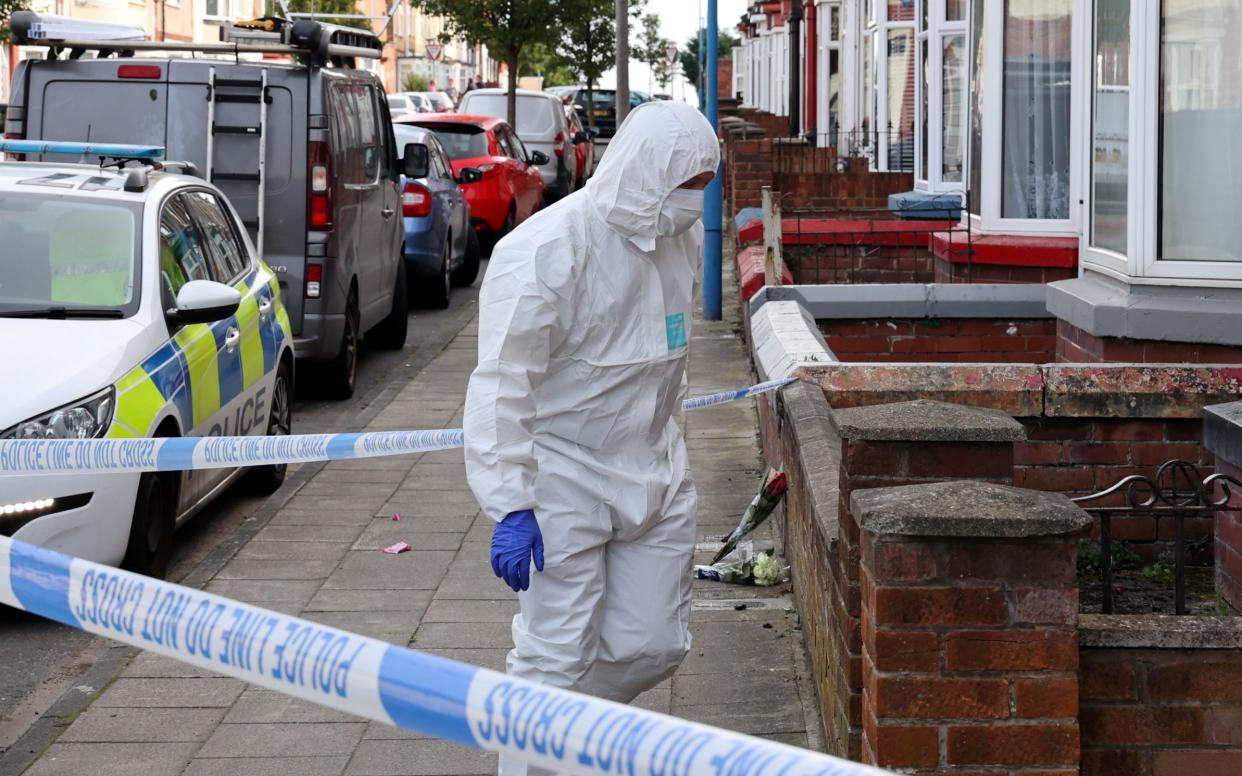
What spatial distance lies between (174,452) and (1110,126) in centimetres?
423

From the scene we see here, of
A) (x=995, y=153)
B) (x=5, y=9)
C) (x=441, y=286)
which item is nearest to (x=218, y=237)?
(x=995, y=153)

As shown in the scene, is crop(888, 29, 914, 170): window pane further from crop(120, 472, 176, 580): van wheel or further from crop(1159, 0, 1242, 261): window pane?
crop(120, 472, 176, 580): van wheel

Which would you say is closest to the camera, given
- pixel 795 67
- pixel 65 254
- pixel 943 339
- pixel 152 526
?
pixel 152 526

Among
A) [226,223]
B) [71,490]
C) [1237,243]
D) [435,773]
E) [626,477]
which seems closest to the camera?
[626,477]

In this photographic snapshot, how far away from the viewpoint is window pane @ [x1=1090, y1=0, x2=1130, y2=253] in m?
7.07

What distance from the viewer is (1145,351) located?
6.66m

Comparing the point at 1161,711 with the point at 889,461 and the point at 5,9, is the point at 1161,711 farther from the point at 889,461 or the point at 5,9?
the point at 5,9

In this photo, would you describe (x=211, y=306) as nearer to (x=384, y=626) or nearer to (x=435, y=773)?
(x=384, y=626)

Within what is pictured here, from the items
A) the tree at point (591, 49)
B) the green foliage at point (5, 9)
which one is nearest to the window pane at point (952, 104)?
the green foliage at point (5, 9)

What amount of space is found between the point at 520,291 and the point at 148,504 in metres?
3.11

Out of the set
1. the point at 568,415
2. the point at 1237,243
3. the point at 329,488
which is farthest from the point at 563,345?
the point at 329,488

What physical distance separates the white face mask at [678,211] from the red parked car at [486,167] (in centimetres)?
1467

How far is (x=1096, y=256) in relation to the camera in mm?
7285

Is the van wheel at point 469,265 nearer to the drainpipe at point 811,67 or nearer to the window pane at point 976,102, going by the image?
the window pane at point 976,102
